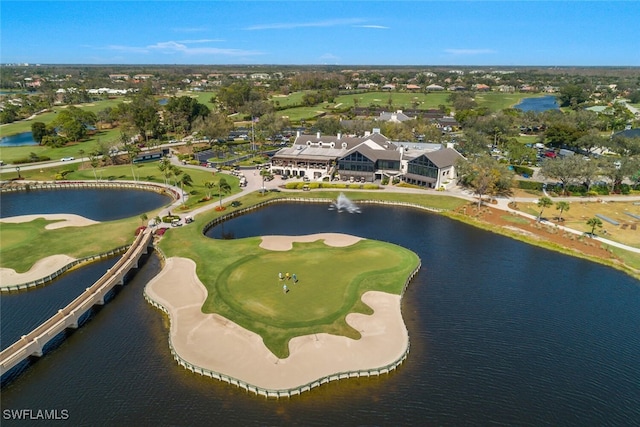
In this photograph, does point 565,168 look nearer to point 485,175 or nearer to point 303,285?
point 485,175

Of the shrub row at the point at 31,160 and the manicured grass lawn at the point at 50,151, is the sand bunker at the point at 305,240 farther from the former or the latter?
the shrub row at the point at 31,160

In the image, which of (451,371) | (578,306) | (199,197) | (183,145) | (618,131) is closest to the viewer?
(451,371)

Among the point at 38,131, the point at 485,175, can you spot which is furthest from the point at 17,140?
the point at 485,175

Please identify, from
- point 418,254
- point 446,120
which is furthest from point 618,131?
point 418,254

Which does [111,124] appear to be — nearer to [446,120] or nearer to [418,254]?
[446,120]

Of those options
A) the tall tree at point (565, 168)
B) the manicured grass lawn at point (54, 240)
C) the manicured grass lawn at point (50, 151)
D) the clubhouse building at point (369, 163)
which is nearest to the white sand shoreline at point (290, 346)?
the manicured grass lawn at point (54, 240)

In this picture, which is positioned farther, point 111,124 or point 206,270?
point 111,124

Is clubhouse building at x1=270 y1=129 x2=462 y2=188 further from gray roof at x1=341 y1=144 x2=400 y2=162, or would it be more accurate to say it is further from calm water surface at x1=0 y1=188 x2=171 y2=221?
calm water surface at x1=0 y1=188 x2=171 y2=221
